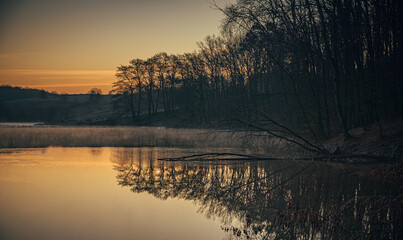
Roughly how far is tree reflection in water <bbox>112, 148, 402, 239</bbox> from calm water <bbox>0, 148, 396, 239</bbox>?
3cm

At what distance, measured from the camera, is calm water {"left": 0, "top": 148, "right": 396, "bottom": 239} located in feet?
24.3

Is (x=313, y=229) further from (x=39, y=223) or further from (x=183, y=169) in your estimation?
(x=183, y=169)

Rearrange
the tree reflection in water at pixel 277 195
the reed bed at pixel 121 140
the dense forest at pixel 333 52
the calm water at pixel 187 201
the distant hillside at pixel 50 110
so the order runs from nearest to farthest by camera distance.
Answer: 1. the tree reflection in water at pixel 277 195
2. the calm water at pixel 187 201
3. the dense forest at pixel 333 52
4. the reed bed at pixel 121 140
5. the distant hillside at pixel 50 110

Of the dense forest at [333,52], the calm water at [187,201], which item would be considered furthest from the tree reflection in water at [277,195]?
the dense forest at [333,52]

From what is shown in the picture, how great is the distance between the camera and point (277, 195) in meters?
10.3

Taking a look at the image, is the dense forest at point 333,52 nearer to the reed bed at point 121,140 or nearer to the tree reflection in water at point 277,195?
the tree reflection in water at point 277,195

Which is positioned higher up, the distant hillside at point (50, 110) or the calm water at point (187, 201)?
the distant hillside at point (50, 110)

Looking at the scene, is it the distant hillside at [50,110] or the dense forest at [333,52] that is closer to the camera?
the dense forest at [333,52]

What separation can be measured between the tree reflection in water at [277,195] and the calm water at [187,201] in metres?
0.03

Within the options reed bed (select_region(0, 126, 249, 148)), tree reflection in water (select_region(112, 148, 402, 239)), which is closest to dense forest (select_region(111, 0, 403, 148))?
tree reflection in water (select_region(112, 148, 402, 239))

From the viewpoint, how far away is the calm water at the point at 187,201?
7.42 meters

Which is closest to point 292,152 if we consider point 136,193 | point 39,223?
point 136,193

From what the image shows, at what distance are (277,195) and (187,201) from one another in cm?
250

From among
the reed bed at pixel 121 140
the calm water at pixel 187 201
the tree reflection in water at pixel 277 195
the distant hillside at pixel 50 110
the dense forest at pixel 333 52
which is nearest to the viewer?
the tree reflection in water at pixel 277 195
